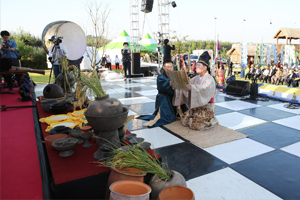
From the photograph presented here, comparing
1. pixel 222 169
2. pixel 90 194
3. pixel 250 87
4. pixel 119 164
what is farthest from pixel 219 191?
pixel 250 87

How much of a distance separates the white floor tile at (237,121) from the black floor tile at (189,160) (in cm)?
118

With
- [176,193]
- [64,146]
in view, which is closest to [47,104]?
[64,146]

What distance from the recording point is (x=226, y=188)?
6.25 ft

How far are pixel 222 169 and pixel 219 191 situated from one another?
40 centimetres

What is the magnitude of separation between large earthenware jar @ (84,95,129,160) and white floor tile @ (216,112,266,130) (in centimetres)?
240

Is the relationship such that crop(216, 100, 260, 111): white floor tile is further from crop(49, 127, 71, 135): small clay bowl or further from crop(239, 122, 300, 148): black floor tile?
crop(49, 127, 71, 135): small clay bowl

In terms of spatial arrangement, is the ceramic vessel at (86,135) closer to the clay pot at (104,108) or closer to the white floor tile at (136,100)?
the clay pot at (104,108)

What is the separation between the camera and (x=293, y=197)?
1.77m

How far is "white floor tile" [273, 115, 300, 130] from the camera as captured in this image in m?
3.56

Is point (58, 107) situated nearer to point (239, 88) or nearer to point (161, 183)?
point (161, 183)

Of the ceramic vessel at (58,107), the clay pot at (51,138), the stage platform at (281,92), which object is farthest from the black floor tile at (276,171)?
the stage platform at (281,92)

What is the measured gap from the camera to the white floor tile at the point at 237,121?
363cm

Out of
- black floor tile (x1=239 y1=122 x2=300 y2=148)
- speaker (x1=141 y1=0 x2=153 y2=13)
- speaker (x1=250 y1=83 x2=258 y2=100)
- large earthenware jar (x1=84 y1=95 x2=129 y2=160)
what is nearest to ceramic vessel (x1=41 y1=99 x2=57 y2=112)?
large earthenware jar (x1=84 y1=95 x2=129 y2=160)

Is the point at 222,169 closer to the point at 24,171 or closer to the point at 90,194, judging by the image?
the point at 90,194
